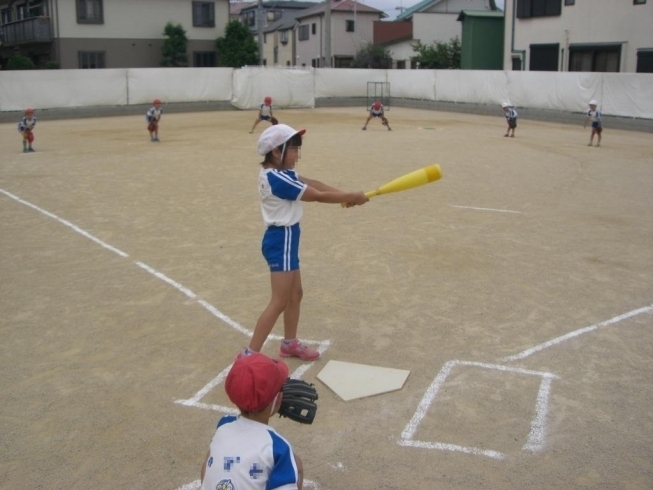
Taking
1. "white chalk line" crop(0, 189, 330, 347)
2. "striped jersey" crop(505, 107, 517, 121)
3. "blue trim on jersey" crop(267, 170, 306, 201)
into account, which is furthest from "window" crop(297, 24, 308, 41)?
"blue trim on jersey" crop(267, 170, 306, 201)

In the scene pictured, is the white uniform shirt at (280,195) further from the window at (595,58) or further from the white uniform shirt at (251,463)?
the window at (595,58)

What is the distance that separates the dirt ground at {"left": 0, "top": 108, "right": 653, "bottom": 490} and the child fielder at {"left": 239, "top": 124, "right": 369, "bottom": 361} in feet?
2.16

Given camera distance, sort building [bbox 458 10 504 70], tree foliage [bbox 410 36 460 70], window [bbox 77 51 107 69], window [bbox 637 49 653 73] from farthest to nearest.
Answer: tree foliage [bbox 410 36 460 70], window [bbox 77 51 107 69], building [bbox 458 10 504 70], window [bbox 637 49 653 73]

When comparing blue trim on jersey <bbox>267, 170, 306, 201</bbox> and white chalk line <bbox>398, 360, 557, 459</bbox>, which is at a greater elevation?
blue trim on jersey <bbox>267, 170, 306, 201</bbox>

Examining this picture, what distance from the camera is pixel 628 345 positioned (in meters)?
6.14

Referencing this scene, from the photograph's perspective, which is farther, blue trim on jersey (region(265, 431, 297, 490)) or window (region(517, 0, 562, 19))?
window (region(517, 0, 562, 19))

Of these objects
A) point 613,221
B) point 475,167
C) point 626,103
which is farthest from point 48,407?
point 626,103

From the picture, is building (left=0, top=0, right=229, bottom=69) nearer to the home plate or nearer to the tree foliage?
the tree foliage

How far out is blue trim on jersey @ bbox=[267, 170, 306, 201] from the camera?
504cm

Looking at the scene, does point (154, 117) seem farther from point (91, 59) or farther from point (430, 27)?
point (430, 27)

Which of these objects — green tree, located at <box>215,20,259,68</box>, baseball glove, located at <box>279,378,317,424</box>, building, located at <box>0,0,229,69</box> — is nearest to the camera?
baseball glove, located at <box>279,378,317,424</box>

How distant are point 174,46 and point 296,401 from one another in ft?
155

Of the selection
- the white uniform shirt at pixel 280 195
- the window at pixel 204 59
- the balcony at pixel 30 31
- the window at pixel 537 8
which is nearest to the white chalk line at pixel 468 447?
the white uniform shirt at pixel 280 195

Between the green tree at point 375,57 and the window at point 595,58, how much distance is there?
22.9m
